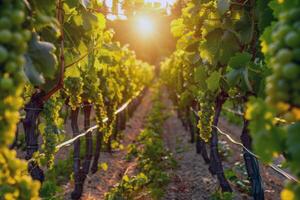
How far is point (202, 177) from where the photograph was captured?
8586 mm

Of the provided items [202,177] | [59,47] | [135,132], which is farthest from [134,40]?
[59,47]

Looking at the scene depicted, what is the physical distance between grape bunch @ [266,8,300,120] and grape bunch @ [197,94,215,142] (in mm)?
3508

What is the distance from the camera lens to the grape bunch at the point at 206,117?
18.2 feet

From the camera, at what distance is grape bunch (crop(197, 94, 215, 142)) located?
18.2 ft

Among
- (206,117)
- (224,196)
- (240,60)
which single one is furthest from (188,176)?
(240,60)

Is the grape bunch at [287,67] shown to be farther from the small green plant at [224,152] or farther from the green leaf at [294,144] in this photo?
the small green plant at [224,152]

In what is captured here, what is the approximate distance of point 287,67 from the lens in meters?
1.80

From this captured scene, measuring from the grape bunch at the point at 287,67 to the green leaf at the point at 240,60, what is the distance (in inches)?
59.9

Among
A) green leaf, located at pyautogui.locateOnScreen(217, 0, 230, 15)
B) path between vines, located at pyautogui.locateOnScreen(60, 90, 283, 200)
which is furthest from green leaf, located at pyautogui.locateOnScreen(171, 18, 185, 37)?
path between vines, located at pyautogui.locateOnScreen(60, 90, 283, 200)

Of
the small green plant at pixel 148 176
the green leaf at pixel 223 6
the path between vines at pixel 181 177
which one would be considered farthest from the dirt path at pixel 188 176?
the green leaf at pixel 223 6

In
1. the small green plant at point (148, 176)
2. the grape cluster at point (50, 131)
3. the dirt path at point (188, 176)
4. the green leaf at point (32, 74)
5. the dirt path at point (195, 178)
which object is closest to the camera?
the green leaf at point (32, 74)

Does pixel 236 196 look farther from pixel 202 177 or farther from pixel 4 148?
pixel 4 148

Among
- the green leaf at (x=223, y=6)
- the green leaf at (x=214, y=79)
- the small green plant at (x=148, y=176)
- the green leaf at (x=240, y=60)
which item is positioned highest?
the green leaf at (x=223, y=6)

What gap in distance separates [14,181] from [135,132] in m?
12.7
